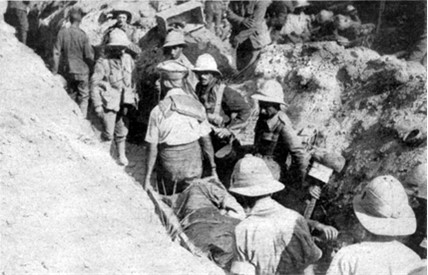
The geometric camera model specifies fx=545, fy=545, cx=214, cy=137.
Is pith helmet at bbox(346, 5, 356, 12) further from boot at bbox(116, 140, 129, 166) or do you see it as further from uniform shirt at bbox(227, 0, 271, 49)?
boot at bbox(116, 140, 129, 166)

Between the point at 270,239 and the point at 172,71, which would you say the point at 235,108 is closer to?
the point at 172,71

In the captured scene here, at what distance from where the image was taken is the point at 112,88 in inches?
294

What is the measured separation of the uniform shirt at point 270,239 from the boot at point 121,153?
3735 millimetres

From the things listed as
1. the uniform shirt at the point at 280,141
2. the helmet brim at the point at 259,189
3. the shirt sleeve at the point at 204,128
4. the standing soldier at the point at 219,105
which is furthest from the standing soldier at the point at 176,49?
the helmet brim at the point at 259,189

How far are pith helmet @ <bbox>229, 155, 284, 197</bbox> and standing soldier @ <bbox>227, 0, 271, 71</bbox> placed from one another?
171 inches

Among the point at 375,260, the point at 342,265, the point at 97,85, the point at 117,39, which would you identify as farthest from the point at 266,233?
the point at 117,39

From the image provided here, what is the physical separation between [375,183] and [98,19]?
23.3 feet

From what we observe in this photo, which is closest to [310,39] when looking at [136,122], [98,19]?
[136,122]

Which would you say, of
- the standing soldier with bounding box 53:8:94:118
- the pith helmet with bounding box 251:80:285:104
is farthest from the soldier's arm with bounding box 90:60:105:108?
the pith helmet with bounding box 251:80:285:104

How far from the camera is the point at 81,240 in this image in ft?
16.9

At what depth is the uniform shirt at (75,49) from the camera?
821 centimetres

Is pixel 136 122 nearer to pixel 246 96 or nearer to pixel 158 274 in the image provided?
pixel 246 96

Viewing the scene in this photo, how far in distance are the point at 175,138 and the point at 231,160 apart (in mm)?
970

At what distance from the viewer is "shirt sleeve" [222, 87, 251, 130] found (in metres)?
6.78
